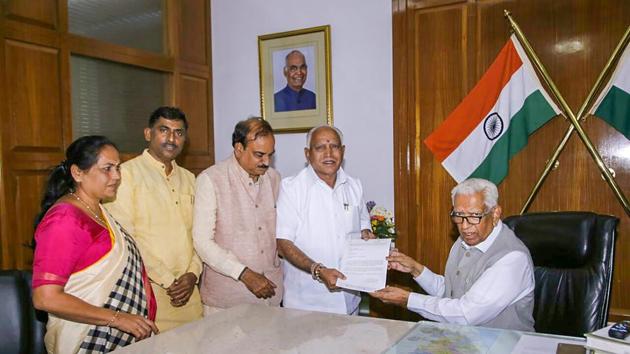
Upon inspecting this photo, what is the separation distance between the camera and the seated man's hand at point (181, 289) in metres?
2.35

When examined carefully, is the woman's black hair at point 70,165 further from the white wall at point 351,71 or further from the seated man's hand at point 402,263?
the white wall at point 351,71

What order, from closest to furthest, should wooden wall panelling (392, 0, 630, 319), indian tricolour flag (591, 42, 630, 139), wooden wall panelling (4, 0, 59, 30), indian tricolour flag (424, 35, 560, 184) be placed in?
wooden wall panelling (4, 0, 59, 30)
indian tricolour flag (591, 42, 630, 139)
wooden wall panelling (392, 0, 630, 319)
indian tricolour flag (424, 35, 560, 184)

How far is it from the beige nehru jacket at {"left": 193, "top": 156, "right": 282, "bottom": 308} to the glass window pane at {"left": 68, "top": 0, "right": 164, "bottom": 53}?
141cm

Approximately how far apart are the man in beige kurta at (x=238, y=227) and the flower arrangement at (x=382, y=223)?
36.9 inches

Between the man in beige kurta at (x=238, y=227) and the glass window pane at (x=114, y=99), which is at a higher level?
the glass window pane at (x=114, y=99)

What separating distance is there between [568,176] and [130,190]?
96.3 inches

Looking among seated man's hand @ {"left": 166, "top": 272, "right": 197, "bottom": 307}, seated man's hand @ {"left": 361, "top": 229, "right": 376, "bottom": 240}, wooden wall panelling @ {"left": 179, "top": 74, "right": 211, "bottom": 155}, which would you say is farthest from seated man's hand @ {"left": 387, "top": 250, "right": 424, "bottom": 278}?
wooden wall panelling @ {"left": 179, "top": 74, "right": 211, "bottom": 155}

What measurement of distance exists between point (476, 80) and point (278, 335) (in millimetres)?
2212

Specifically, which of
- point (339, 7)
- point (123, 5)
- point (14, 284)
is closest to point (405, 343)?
point (14, 284)

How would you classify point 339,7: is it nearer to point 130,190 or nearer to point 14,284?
point 130,190

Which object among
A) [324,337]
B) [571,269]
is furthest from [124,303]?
[571,269]

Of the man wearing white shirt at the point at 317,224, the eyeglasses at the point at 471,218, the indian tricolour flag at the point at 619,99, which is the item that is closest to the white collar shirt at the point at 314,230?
the man wearing white shirt at the point at 317,224

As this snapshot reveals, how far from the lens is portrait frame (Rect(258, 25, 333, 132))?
11.7ft

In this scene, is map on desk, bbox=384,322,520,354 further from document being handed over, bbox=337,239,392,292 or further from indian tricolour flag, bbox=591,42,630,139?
indian tricolour flag, bbox=591,42,630,139
